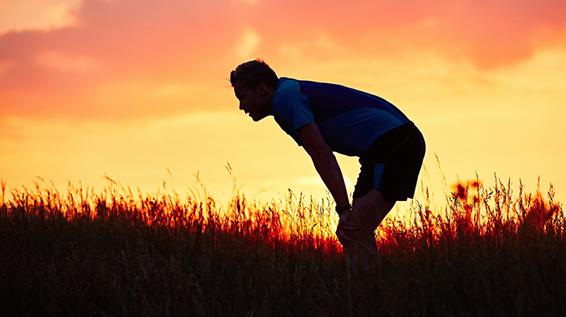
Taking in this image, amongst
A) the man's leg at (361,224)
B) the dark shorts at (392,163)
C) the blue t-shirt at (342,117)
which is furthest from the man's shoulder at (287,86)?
the man's leg at (361,224)

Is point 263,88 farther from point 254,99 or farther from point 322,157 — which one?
point 322,157

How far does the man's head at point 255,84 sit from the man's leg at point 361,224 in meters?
0.90

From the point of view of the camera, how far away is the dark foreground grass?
4.58 m

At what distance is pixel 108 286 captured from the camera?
5621 mm

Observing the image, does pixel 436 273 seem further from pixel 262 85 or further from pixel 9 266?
pixel 9 266

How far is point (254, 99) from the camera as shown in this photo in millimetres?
5184

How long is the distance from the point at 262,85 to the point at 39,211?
509 cm

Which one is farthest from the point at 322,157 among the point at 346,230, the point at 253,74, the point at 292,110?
the point at 253,74

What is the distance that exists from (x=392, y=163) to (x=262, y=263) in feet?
5.13

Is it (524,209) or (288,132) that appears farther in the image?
(524,209)

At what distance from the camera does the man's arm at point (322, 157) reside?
16.0 feet

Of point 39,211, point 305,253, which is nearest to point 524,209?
point 305,253

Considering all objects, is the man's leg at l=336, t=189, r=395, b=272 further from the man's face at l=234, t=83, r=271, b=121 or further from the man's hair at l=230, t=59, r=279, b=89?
the man's hair at l=230, t=59, r=279, b=89

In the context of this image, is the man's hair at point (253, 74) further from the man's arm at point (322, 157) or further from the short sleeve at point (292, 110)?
the man's arm at point (322, 157)
